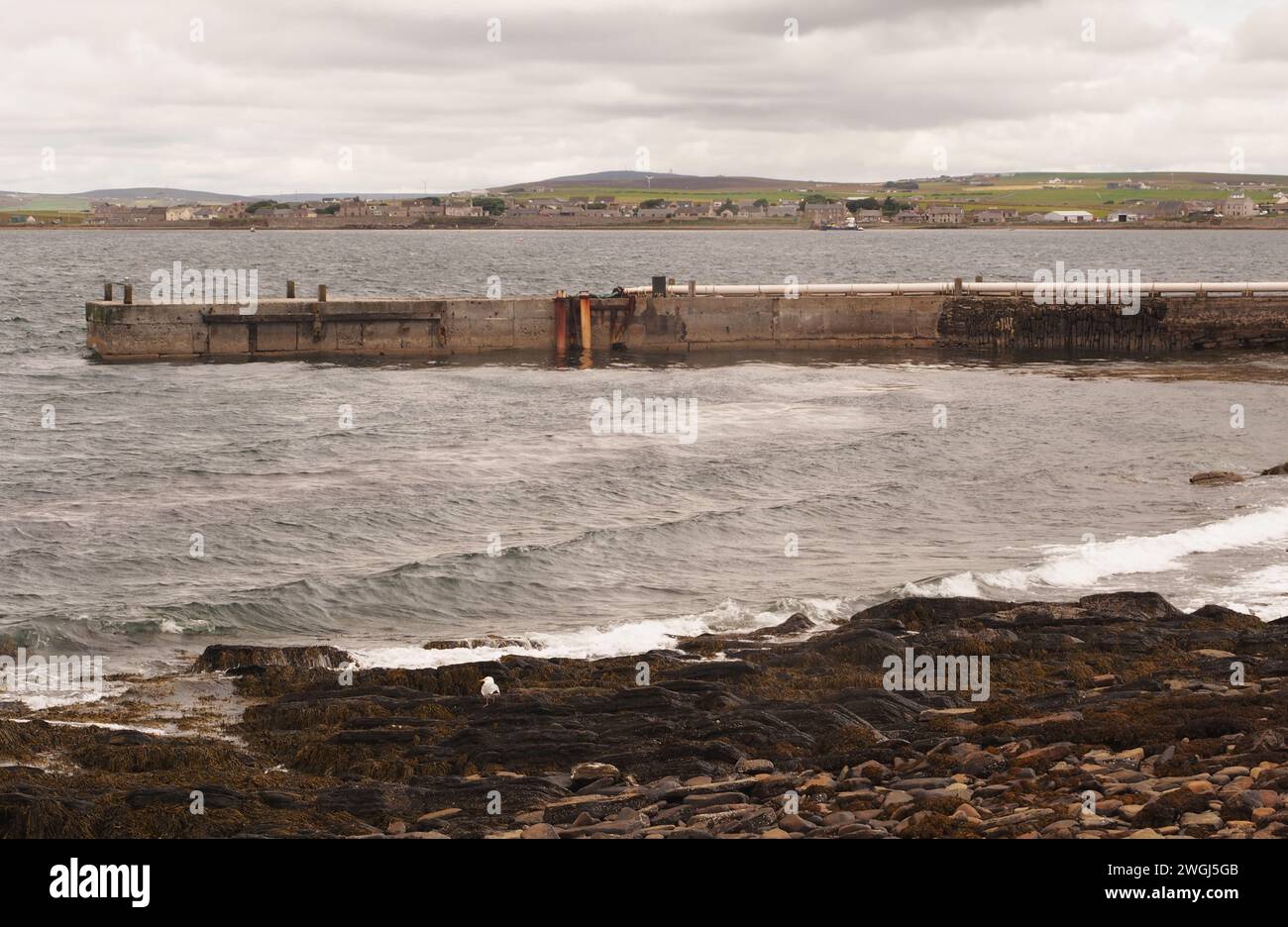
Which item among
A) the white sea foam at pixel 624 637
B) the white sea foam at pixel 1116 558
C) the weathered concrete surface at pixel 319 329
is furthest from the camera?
the weathered concrete surface at pixel 319 329

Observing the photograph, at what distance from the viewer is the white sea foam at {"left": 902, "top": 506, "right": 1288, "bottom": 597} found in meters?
25.5

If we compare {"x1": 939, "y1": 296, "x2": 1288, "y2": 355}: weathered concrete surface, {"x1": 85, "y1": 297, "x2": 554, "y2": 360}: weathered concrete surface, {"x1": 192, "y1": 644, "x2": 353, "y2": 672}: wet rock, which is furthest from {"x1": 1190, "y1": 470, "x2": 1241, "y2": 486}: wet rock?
{"x1": 85, "y1": 297, "x2": 554, "y2": 360}: weathered concrete surface

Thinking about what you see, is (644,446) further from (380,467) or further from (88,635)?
(88,635)

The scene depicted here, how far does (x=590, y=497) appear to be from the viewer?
34.3 m

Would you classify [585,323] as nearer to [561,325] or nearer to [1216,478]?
[561,325]

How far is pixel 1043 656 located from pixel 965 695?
2.40 m

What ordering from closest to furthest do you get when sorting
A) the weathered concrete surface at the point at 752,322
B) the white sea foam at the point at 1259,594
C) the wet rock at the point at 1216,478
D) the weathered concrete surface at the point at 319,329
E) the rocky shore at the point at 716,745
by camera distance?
the rocky shore at the point at 716,745, the white sea foam at the point at 1259,594, the wet rock at the point at 1216,478, the weathered concrete surface at the point at 319,329, the weathered concrete surface at the point at 752,322

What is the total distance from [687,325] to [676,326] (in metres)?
0.46

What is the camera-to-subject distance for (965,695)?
18297 millimetres

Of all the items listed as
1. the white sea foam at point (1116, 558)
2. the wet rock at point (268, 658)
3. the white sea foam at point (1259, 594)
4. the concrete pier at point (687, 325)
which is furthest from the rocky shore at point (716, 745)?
the concrete pier at point (687, 325)

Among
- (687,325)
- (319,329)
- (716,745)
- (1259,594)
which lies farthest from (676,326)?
(716,745)

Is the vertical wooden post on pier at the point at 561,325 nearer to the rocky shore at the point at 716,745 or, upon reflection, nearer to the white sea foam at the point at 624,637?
the white sea foam at the point at 624,637

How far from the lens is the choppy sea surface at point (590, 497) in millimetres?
24984

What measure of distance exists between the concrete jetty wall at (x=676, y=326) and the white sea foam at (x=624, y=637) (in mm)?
37883
